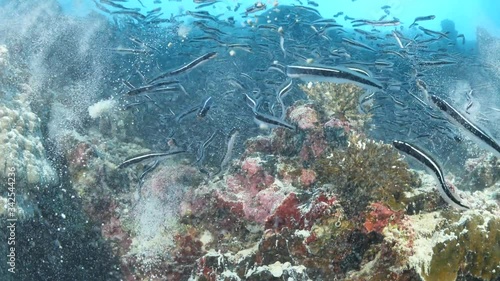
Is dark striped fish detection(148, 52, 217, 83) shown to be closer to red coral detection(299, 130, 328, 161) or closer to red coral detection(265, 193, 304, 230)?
red coral detection(299, 130, 328, 161)

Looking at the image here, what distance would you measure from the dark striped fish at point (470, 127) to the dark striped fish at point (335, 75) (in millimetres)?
672

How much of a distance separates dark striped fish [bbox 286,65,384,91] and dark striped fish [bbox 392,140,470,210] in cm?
80

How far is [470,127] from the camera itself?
349 centimetres

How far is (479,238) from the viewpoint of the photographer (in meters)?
3.04

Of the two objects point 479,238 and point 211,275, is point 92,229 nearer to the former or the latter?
point 211,275

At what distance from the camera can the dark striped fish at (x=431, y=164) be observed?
3.27m

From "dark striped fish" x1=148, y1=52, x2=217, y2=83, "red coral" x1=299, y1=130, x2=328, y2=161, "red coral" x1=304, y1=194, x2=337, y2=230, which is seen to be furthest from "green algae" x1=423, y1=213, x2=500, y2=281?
"dark striped fish" x1=148, y1=52, x2=217, y2=83

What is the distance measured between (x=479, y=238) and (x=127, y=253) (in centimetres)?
504

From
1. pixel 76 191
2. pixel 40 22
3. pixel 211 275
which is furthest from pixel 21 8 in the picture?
pixel 211 275

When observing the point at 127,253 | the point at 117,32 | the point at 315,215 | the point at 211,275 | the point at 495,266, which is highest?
the point at 495,266

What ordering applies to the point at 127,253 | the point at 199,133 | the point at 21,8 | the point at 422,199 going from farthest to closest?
the point at 21,8 → the point at 199,133 → the point at 127,253 → the point at 422,199

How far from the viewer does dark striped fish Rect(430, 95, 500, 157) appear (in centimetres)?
341

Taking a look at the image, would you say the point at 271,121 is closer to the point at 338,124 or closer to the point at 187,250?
the point at 338,124

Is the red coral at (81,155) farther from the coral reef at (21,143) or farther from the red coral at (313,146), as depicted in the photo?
the red coral at (313,146)
